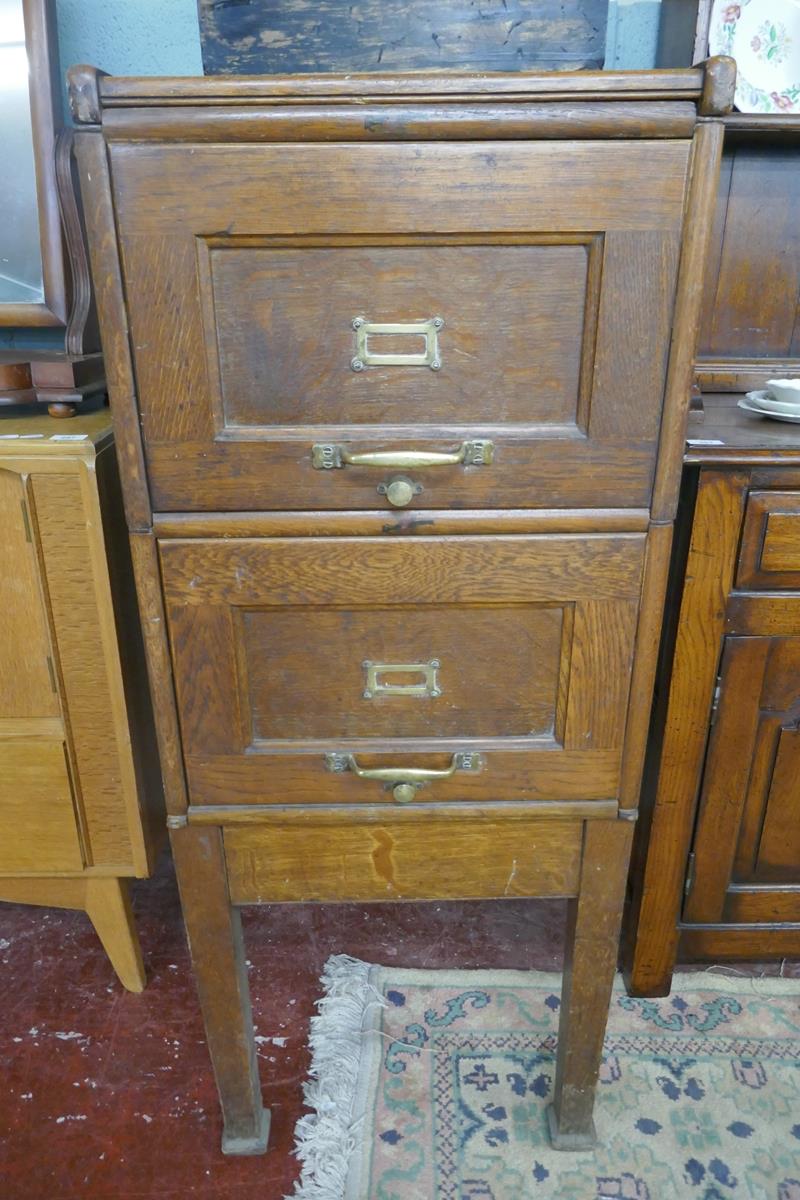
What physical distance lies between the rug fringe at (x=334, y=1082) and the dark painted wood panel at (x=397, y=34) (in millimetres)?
1364

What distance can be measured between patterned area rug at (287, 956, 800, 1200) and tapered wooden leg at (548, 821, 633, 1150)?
6 centimetres

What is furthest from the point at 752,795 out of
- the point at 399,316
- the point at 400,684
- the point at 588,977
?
the point at 399,316

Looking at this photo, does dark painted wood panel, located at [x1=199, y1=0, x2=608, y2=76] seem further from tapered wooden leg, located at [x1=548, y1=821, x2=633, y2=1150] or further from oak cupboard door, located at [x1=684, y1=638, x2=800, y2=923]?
tapered wooden leg, located at [x1=548, y1=821, x2=633, y2=1150]

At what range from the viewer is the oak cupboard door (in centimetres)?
121

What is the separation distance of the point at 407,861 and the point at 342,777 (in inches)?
5.5

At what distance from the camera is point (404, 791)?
96 centimetres

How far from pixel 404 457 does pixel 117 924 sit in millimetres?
972

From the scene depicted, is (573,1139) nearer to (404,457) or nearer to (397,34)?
(404,457)

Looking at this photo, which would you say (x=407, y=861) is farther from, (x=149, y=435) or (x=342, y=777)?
(x=149, y=435)

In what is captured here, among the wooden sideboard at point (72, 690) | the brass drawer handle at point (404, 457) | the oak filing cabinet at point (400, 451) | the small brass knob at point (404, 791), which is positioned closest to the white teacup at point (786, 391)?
the oak filing cabinet at point (400, 451)

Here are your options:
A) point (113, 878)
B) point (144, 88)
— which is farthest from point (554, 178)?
point (113, 878)

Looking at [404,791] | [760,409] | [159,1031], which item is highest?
[760,409]

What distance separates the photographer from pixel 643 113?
0.74 meters

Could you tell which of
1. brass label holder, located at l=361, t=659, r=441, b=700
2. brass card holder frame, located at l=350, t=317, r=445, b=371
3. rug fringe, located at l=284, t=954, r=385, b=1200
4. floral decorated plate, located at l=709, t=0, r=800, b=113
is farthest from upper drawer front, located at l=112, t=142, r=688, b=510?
rug fringe, located at l=284, t=954, r=385, b=1200
